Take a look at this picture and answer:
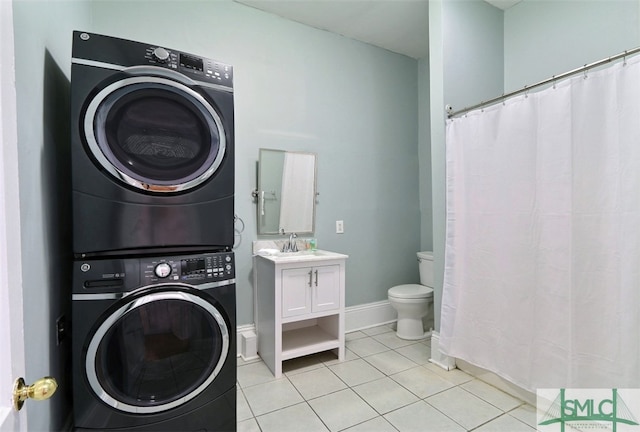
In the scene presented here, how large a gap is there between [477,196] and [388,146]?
1390mm

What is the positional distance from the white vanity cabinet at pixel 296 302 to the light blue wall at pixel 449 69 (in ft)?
2.55

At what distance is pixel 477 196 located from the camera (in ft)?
6.81

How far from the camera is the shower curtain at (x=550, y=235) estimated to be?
1.44 meters

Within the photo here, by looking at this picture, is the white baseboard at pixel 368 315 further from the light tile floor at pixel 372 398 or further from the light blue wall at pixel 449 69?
the light blue wall at pixel 449 69

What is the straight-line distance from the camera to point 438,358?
7.73 ft

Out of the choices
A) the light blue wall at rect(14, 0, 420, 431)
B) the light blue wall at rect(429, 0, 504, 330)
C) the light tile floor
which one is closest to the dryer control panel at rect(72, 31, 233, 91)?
the light blue wall at rect(14, 0, 420, 431)

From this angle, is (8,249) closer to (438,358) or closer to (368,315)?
(438,358)

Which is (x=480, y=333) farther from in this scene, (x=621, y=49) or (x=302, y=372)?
(x=621, y=49)

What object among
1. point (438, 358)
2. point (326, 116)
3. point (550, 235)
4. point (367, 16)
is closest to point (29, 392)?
point (550, 235)

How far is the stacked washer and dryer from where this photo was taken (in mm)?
1268

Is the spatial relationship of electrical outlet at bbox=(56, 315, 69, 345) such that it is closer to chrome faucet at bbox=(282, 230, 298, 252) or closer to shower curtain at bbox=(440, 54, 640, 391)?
chrome faucet at bbox=(282, 230, 298, 252)

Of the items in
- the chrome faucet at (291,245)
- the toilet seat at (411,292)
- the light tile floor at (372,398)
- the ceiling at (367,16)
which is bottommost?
the light tile floor at (372,398)

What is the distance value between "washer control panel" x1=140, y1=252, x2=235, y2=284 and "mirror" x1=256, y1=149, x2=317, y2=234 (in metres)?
1.13

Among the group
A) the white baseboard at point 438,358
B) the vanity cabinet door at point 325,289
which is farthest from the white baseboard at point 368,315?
the white baseboard at point 438,358
